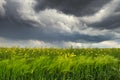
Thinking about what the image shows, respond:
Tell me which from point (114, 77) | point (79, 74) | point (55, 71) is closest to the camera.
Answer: point (55, 71)

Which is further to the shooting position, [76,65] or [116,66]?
[116,66]

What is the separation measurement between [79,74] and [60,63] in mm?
1185

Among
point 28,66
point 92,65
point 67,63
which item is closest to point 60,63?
point 67,63

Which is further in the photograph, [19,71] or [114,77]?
[114,77]

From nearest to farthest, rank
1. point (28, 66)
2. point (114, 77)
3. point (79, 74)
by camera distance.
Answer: point (28, 66)
point (79, 74)
point (114, 77)

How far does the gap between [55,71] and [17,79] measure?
3.61ft

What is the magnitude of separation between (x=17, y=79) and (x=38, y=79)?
0.55 metres

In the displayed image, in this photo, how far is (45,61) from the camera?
9594mm

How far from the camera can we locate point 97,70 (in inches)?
446

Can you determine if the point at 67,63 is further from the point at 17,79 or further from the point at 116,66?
the point at 116,66

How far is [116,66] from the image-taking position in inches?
473

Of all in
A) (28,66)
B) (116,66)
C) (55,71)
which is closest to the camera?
(28,66)

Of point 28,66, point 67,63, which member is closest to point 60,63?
point 67,63

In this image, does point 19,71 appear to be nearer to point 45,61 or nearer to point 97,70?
A: point 45,61
